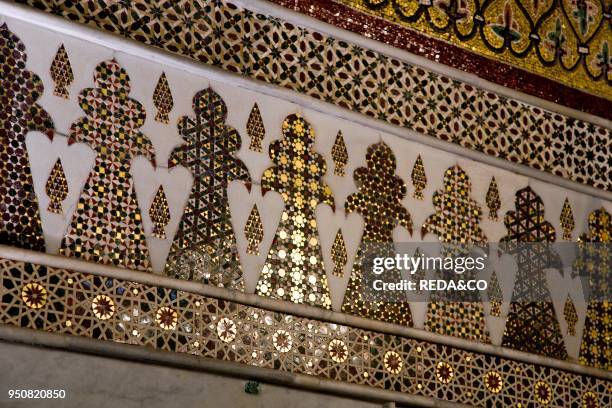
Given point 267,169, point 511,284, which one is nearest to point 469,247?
point 511,284

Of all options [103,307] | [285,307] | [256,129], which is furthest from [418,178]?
[103,307]

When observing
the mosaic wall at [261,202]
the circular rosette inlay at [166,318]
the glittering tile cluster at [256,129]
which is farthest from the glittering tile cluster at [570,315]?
the circular rosette inlay at [166,318]

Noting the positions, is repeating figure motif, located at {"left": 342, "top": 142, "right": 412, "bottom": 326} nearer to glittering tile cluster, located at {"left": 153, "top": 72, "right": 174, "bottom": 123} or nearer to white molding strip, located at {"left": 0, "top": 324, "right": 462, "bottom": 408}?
white molding strip, located at {"left": 0, "top": 324, "right": 462, "bottom": 408}

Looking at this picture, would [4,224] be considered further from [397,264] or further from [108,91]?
[397,264]

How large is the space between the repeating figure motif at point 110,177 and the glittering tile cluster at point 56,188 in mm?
53

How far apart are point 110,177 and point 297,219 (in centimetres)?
64

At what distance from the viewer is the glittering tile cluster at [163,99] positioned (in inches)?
137

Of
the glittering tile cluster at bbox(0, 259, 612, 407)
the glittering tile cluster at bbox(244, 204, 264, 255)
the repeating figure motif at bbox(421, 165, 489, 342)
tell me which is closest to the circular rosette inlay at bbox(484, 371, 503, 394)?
the glittering tile cluster at bbox(0, 259, 612, 407)

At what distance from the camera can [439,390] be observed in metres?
3.78

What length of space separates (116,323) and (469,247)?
1410 millimetres

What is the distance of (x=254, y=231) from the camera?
355 cm

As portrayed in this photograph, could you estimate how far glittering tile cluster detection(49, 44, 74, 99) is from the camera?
3.33 m

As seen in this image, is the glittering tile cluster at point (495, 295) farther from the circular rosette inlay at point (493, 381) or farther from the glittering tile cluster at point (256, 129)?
the glittering tile cluster at point (256, 129)

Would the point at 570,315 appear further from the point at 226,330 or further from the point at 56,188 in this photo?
the point at 56,188
